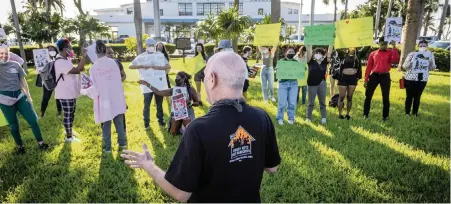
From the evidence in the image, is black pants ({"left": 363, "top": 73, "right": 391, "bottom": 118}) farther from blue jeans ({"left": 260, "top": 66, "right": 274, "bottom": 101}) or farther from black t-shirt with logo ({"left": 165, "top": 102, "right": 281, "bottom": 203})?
black t-shirt with logo ({"left": 165, "top": 102, "right": 281, "bottom": 203})

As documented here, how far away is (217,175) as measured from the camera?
1.61 metres

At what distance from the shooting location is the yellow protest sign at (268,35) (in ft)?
22.2

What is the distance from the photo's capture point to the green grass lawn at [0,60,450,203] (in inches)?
153

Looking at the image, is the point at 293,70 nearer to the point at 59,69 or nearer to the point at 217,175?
the point at 59,69

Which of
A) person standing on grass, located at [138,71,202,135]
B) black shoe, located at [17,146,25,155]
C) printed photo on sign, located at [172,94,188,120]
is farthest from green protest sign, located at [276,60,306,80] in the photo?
black shoe, located at [17,146,25,155]

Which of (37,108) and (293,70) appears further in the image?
(37,108)

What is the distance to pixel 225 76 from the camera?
63.1 inches

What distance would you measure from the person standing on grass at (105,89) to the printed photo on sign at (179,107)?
2.97 ft

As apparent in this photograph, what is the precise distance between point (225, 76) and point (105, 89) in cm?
373

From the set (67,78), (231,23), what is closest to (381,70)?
(67,78)

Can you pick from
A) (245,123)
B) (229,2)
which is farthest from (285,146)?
(229,2)

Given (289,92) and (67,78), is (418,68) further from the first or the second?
(67,78)

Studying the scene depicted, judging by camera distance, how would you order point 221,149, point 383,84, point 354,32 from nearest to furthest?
1. point 221,149
2. point 354,32
3. point 383,84

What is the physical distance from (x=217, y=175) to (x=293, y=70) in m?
5.06
